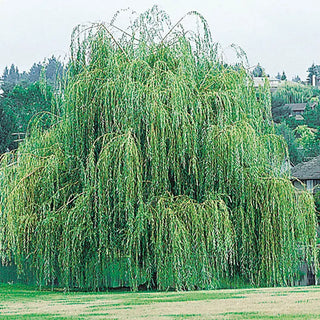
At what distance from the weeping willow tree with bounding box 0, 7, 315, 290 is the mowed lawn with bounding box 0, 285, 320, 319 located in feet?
7.52

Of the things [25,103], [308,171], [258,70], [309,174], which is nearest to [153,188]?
[258,70]

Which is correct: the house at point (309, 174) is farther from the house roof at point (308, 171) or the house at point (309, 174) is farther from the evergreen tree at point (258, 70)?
the evergreen tree at point (258, 70)

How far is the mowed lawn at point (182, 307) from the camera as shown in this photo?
683cm

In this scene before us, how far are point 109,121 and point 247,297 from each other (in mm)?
5179

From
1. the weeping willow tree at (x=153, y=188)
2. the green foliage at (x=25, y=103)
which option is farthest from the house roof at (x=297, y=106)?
the weeping willow tree at (x=153, y=188)

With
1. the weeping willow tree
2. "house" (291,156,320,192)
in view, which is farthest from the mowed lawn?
"house" (291,156,320,192)

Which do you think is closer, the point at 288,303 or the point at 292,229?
the point at 288,303

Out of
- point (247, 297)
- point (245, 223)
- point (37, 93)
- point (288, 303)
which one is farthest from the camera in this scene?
point (37, 93)

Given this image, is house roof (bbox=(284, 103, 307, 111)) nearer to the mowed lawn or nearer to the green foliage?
the green foliage

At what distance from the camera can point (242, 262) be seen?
1218 centimetres

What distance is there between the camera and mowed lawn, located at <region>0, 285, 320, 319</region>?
6.83 metres

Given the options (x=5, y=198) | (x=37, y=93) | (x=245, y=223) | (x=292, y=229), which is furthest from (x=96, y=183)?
(x=37, y=93)

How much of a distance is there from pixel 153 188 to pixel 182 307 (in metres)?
4.52

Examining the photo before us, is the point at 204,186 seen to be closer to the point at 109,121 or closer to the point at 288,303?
the point at 109,121
